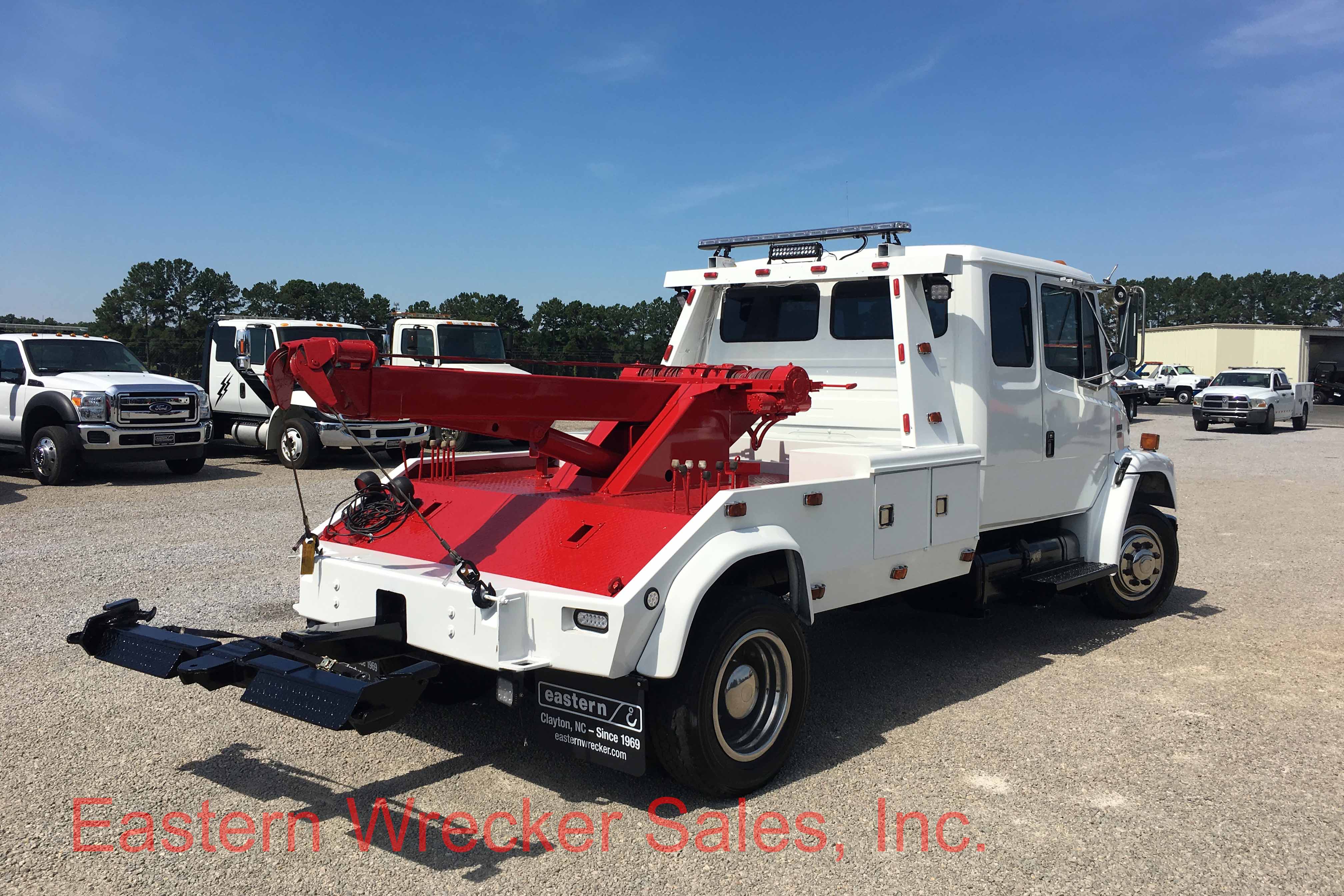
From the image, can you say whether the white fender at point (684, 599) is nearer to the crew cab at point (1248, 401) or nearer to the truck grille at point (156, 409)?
the truck grille at point (156, 409)

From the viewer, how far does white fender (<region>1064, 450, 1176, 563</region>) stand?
671 centimetres

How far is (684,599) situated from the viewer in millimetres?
3725

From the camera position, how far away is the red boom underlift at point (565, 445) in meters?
3.79

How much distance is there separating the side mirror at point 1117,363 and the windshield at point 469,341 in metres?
12.1

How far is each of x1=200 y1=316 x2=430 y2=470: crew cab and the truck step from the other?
10.4 m

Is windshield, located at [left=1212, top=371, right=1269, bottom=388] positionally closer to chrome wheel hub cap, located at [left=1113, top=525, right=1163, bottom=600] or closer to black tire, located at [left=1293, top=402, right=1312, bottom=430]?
black tire, located at [left=1293, top=402, right=1312, bottom=430]

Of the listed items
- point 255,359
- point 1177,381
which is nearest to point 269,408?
point 255,359

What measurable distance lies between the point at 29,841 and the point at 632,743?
226 centimetres

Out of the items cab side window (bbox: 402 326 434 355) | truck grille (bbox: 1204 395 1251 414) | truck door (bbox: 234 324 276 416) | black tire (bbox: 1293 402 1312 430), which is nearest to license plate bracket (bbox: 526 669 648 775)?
truck door (bbox: 234 324 276 416)

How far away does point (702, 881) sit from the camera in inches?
136

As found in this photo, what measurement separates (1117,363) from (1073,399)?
622 millimetres

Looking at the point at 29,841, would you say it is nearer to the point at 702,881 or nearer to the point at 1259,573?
the point at 702,881

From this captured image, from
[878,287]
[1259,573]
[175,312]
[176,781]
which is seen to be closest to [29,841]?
[176,781]

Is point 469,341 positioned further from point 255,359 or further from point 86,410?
point 86,410
